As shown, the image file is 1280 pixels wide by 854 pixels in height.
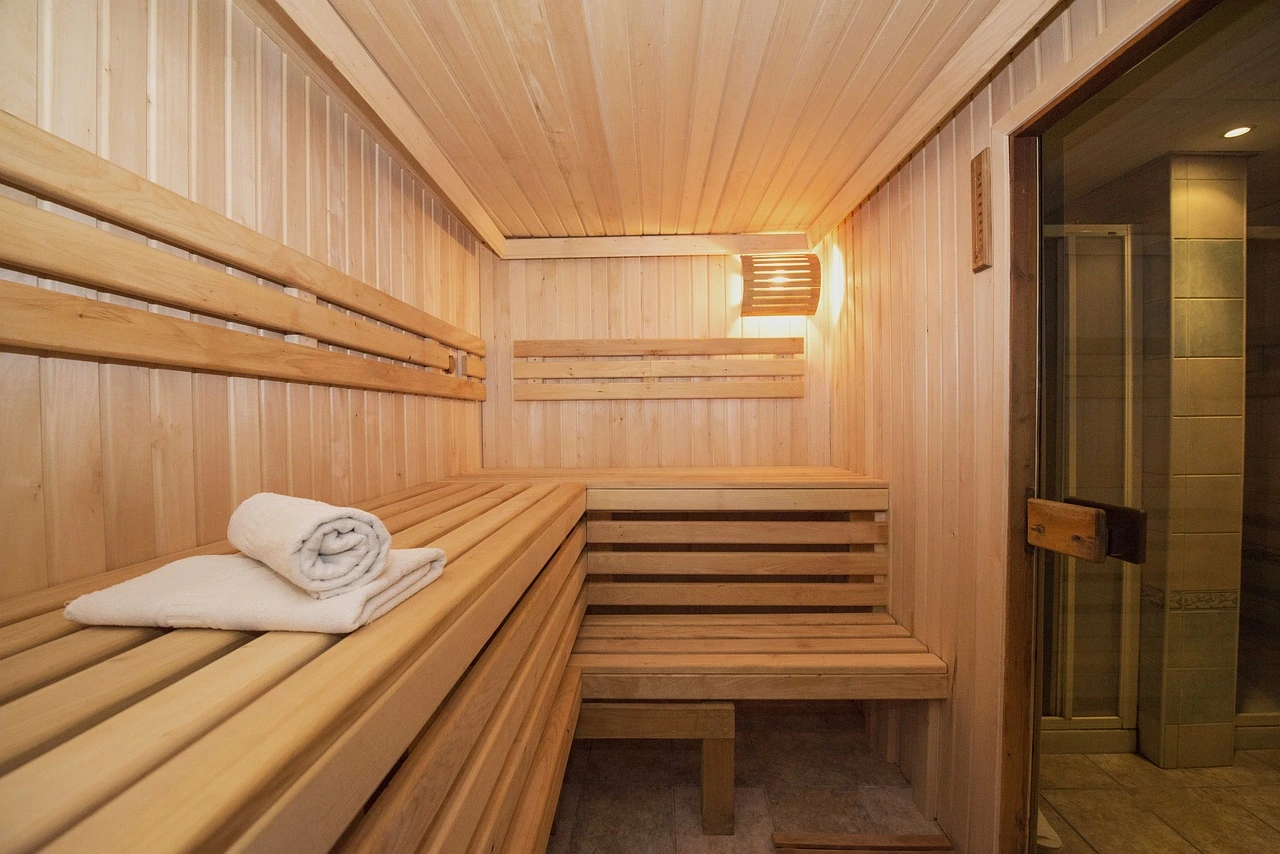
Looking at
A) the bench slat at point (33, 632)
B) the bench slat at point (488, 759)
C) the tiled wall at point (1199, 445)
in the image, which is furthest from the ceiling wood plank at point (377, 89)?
the tiled wall at point (1199, 445)

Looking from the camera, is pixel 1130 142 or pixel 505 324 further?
pixel 505 324

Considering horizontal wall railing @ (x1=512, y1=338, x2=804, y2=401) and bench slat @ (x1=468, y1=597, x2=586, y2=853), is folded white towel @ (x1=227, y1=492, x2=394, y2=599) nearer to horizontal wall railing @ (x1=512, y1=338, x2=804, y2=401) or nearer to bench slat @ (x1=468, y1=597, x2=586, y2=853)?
bench slat @ (x1=468, y1=597, x2=586, y2=853)

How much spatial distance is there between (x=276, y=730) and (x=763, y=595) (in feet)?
6.86

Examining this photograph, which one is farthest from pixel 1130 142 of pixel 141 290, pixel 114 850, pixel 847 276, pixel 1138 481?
pixel 141 290

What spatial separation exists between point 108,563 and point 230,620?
0.62m

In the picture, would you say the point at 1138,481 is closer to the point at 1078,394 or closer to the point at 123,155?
the point at 1078,394

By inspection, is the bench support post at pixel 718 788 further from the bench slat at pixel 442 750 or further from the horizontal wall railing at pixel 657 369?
the horizontal wall railing at pixel 657 369

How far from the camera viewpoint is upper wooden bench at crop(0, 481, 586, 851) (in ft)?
1.42

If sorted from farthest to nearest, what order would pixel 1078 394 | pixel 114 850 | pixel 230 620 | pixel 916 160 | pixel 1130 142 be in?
1. pixel 916 160
2. pixel 1078 394
3. pixel 1130 142
4. pixel 230 620
5. pixel 114 850

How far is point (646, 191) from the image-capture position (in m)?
2.64

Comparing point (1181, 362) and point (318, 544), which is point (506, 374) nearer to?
point (318, 544)

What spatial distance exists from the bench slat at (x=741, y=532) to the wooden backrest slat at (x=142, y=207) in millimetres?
1425

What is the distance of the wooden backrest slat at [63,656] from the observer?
0.64 meters

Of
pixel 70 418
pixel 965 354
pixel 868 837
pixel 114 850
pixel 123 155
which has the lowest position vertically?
pixel 868 837
